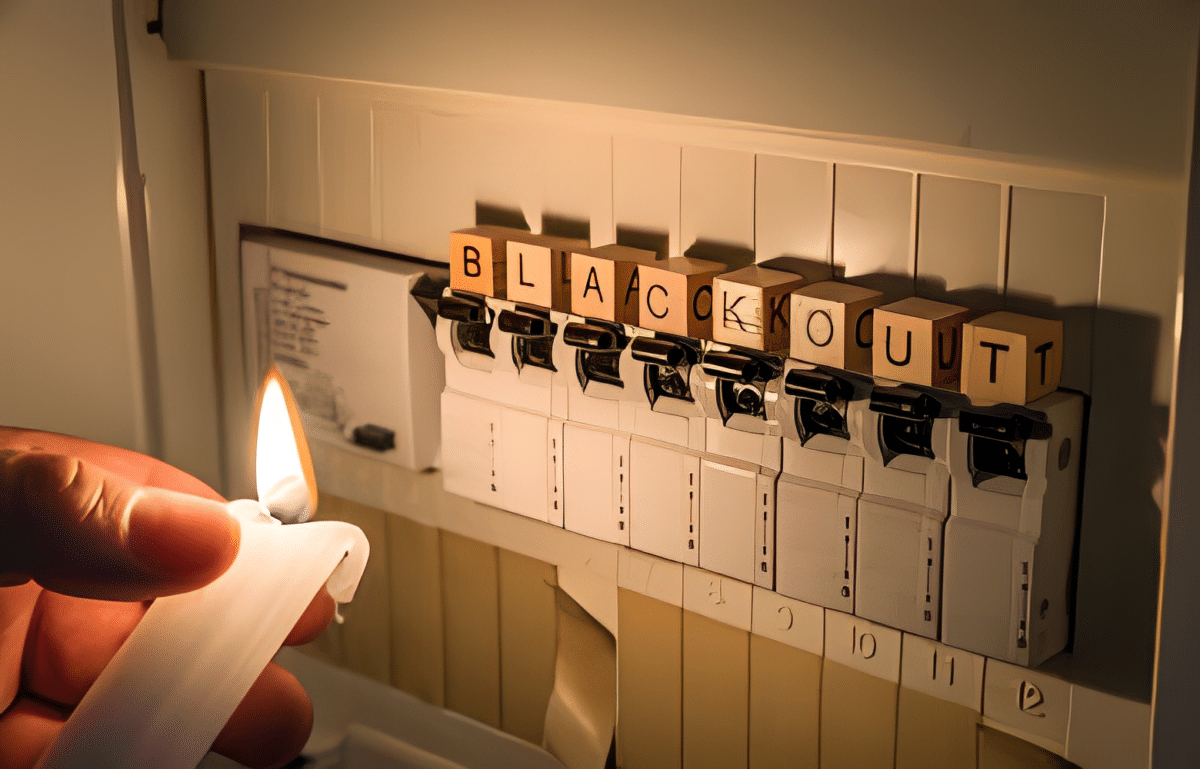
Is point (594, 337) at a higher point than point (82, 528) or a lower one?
higher

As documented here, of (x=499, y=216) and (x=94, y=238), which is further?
(x=94, y=238)

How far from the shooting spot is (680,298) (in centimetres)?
75

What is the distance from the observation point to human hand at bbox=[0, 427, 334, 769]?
74 cm

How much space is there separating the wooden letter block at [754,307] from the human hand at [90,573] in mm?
317

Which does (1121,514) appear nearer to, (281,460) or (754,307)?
(754,307)

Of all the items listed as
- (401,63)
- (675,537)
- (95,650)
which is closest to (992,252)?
(675,537)

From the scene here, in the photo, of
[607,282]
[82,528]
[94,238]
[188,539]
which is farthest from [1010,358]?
[94,238]

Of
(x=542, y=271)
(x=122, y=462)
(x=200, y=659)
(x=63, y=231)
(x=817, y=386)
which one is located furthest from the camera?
(x=63, y=231)

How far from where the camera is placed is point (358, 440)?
3.36ft

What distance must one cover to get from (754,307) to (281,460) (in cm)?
28

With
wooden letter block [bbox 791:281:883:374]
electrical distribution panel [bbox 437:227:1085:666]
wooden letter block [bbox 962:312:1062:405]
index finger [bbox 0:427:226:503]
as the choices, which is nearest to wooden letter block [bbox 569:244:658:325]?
electrical distribution panel [bbox 437:227:1085:666]

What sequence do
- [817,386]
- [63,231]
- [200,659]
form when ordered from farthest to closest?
[63,231], [817,386], [200,659]

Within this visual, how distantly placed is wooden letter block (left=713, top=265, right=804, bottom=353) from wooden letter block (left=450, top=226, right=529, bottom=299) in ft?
0.58

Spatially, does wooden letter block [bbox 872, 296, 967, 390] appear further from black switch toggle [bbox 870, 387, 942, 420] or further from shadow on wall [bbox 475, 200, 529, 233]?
shadow on wall [bbox 475, 200, 529, 233]
